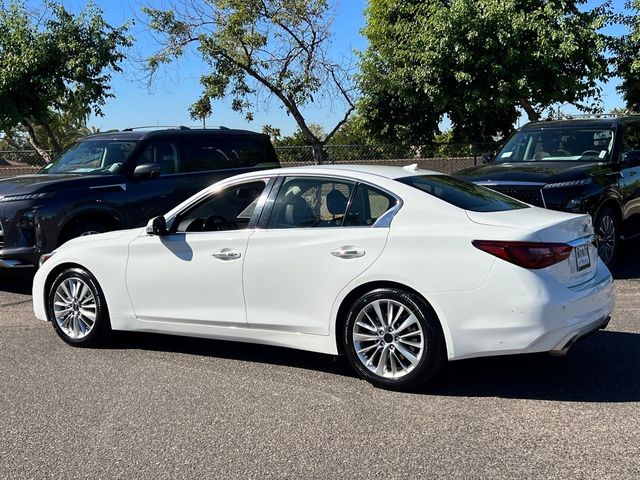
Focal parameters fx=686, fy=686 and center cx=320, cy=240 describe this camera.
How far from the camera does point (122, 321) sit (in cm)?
589

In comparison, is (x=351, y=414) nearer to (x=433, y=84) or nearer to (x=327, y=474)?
(x=327, y=474)

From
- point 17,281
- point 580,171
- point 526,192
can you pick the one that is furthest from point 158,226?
point 580,171

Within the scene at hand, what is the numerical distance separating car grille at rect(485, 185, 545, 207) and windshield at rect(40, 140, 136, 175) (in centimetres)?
493

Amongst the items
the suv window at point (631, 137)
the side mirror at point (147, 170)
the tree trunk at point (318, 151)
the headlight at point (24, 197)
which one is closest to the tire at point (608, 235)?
the suv window at point (631, 137)

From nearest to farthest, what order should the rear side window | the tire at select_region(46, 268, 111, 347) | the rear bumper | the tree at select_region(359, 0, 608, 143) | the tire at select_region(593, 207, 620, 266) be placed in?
the rear bumper < the tire at select_region(46, 268, 111, 347) < the tire at select_region(593, 207, 620, 266) < the rear side window < the tree at select_region(359, 0, 608, 143)

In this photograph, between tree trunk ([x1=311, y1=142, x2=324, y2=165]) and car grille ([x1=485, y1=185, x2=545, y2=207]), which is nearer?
car grille ([x1=485, y1=185, x2=545, y2=207])

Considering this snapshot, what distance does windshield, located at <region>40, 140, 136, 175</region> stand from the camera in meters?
Answer: 9.26

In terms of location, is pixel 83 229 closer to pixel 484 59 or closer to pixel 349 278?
pixel 349 278

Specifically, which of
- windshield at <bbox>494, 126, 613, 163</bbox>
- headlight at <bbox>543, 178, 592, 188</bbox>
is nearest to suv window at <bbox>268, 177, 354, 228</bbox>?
headlight at <bbox>543, 178, 592, 188</bbox>

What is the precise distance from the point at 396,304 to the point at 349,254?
0.49 metres

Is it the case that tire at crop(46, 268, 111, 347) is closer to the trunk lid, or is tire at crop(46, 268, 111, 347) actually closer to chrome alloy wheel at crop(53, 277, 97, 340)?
chrome alloy wheel at crop(53, 277, 97, 340)

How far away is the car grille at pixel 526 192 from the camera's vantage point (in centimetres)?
802

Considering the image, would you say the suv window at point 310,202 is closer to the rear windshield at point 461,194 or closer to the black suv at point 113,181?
the rear windshield at point 461,194

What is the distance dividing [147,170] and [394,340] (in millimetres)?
5304
